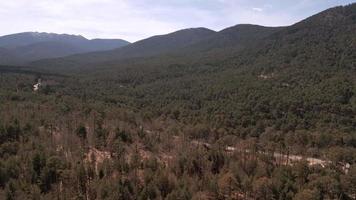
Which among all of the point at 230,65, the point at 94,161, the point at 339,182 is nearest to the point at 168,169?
the point at 94,161

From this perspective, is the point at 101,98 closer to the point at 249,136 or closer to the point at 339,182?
the point at 249,136

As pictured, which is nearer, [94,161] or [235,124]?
[94,161]

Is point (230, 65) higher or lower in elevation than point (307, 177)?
higher

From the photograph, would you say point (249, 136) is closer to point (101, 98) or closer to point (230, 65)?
point (101, 98)

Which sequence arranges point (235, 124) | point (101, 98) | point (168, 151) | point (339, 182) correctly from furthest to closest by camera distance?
1. point (101, 98)
2. point (235, 124)
3. point (168, 151)
4. point (339, 182)

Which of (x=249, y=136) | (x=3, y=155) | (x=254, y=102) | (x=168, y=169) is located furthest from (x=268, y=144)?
(x=3, y=155)

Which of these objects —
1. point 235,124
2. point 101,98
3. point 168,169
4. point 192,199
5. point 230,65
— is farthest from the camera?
point 230,65
